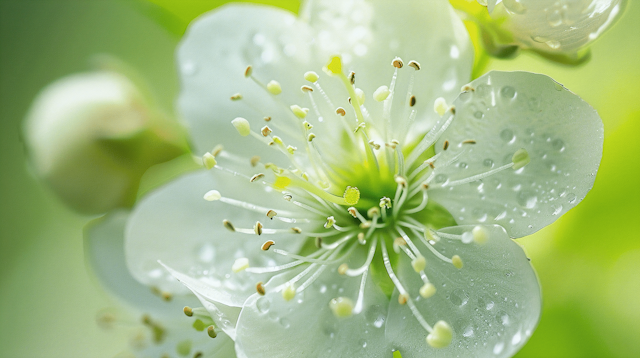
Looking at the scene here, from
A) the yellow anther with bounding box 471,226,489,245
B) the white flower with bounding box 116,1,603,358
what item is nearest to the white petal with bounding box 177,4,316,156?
the white flower with bounding box 116,1,603,358

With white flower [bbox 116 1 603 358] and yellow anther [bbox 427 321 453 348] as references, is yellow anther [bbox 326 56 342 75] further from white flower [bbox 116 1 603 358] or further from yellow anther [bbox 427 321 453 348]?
yellow anther [bbox 427 321 453 348]

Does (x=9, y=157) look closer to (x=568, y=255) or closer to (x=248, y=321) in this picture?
(x=248, y=321)

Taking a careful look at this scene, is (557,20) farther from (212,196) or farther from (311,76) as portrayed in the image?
(212,196)

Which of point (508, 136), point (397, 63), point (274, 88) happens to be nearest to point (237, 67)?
point (274, 88)

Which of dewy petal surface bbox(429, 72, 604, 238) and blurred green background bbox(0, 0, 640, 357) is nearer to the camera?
dewy petal surface bbox(429, 72, 604, 238)

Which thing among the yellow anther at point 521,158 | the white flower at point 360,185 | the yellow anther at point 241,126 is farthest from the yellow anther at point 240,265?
the yellow anther at point 521,158

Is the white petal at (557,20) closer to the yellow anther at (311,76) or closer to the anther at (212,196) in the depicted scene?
the yellow anther at (311,76)
